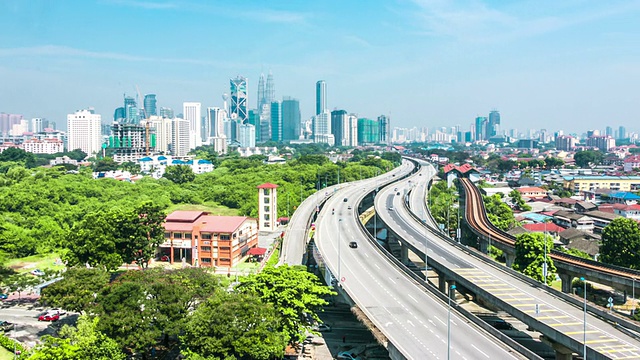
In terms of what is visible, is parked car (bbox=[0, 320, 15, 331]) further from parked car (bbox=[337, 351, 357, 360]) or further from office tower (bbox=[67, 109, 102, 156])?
office tower (bbox=[67, 109, 102, 156])

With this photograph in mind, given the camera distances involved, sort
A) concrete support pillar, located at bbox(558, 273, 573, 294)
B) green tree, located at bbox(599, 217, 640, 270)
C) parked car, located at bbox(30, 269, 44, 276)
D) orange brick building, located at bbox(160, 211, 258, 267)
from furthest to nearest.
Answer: orange brick building, located at bbox(160, 211, 258, 267), parked car, located at bbox(30, 269, 44, 276), green tree, located at bbox(599, 217, 640, 270), concrete support pillar, located at bbox(558, 273, 573, 294)

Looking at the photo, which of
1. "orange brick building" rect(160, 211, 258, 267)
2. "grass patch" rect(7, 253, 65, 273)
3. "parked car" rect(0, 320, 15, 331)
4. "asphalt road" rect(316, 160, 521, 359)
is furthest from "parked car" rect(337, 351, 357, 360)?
"grass patch" rect(7, 253, 65, 273)

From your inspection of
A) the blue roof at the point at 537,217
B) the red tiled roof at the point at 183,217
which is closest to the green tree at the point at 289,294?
the red tiled roof at the point at 183,217

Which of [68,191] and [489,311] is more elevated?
[68,191]

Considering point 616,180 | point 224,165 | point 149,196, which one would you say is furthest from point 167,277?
point 224,165

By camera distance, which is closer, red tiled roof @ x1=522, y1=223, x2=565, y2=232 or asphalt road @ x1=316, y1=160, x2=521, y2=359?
asphalt road @ x1=316, y1=160, x2=521, y2=359

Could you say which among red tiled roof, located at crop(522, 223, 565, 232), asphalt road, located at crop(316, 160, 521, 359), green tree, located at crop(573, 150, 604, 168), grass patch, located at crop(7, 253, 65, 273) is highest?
green tree, located at crop(573, 150, 604, 168)

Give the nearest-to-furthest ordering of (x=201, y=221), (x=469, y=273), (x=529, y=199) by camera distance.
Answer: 1. (x=469, y=273)
2. (x=201, y=221)
3. (x=529, y=199)

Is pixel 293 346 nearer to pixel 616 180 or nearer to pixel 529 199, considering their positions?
pixel 529 199

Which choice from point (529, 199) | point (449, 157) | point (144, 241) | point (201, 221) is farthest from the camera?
point (449, 157)
